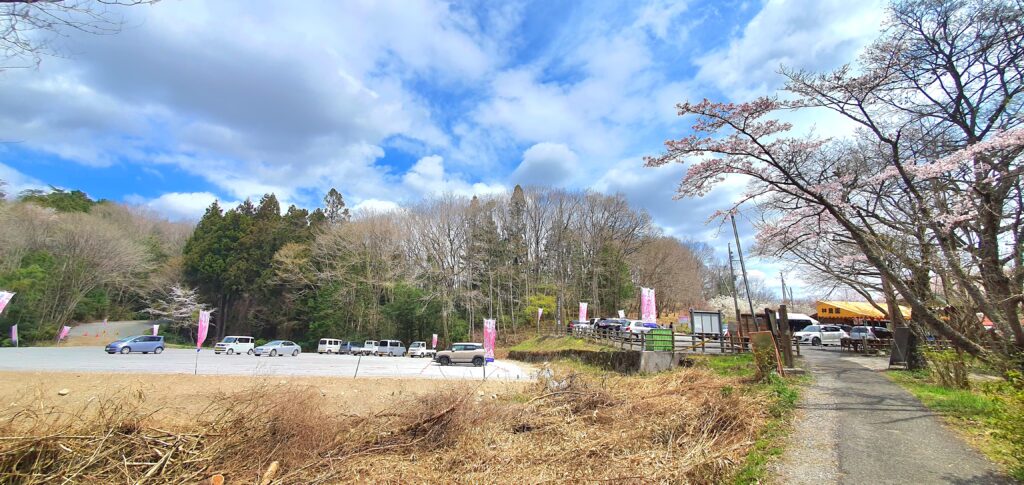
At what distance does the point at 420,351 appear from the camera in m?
38.8

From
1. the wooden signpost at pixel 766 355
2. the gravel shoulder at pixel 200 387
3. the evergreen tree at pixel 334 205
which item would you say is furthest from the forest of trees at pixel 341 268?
the wooden signpost at pixel 766 355

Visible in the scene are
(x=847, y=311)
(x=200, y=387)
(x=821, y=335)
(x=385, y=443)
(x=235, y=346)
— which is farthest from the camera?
(x=847, y=311)

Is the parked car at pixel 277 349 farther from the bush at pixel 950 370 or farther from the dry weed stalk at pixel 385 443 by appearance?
the bush at pixel 950 370

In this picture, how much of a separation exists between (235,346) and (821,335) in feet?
142

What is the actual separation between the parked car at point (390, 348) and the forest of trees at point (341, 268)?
91.7 inches

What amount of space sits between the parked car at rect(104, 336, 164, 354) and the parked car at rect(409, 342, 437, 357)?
17.7m

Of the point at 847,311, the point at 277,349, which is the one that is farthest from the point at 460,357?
the point at 847,311

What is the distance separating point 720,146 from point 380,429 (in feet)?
27.1

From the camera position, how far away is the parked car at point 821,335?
103ft

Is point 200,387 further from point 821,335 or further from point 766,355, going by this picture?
point 821,335

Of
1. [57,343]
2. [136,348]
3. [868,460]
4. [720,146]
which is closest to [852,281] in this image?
[720,146]

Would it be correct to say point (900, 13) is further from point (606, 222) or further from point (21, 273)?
point (21, 273)

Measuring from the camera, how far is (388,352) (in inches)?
1575

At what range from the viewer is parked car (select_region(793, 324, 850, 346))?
103 ft
